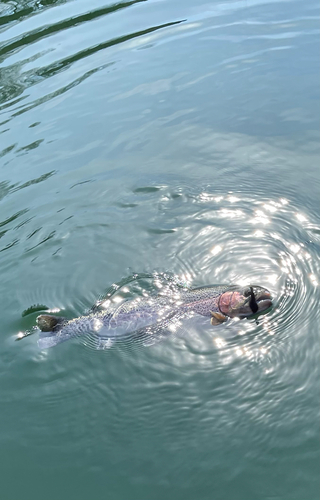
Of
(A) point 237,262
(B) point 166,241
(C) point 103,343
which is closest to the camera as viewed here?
(C) point 103,343

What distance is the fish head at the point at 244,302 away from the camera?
5156 mm

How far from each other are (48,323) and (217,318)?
67.4 inches

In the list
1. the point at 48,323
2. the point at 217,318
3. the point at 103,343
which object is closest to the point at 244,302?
the point at 217,318

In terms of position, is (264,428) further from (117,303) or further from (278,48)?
(278,48)

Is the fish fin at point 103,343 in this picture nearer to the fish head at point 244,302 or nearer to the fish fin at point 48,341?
the fish fin at point 48,341

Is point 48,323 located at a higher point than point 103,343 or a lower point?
higher

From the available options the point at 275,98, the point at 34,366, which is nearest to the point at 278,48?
the point at 275,98

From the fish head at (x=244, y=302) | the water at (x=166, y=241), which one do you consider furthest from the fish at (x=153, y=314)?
the water at (x=166, y=241)

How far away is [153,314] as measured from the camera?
221 inches

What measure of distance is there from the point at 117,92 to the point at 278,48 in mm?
3376

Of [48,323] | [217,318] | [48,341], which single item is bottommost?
[217,318]

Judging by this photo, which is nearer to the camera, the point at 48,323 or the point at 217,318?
the point at 217,318

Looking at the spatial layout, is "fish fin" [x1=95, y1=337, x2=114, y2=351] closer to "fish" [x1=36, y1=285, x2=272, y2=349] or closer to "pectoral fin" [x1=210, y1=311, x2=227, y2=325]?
"fish" [x1=36, y1=285, x2=272, y2=349]

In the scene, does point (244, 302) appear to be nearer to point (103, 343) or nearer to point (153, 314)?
point (153, 314)
